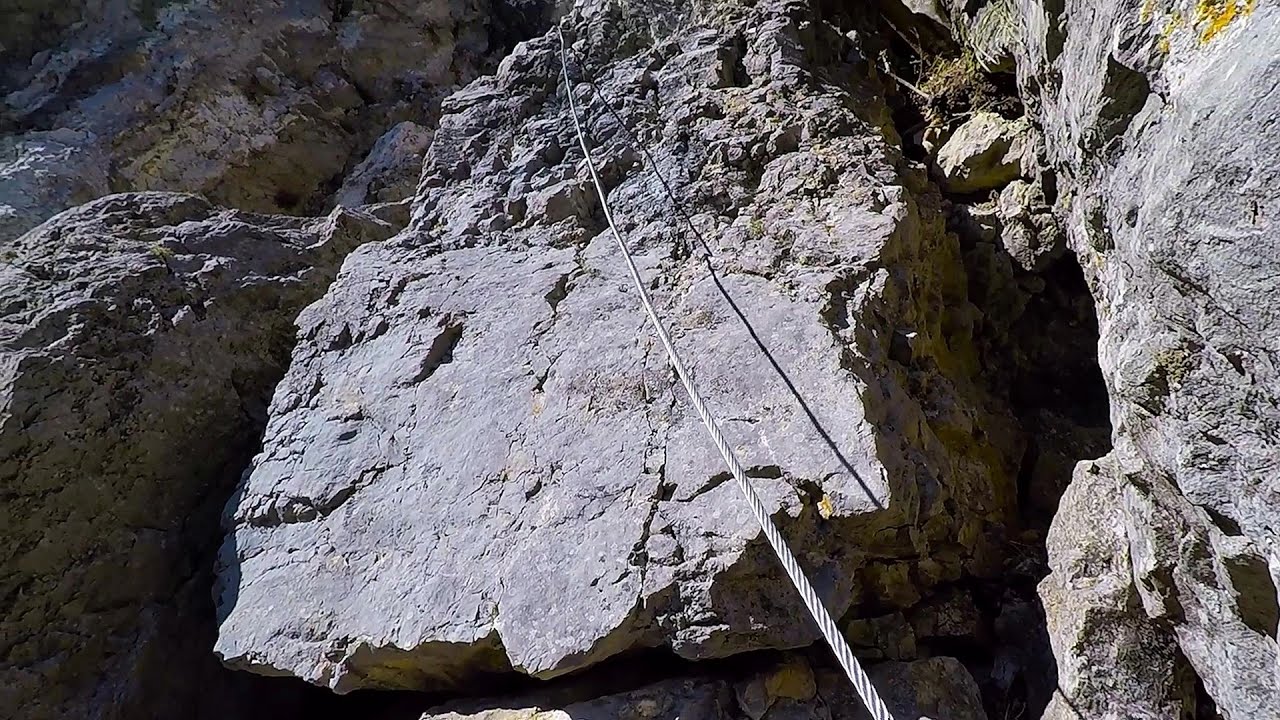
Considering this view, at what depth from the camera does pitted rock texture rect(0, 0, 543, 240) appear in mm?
7324

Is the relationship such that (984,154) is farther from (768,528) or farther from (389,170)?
(389,170)

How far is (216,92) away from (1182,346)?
30.5 feet

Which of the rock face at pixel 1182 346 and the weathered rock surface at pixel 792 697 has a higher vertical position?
the rock face at pixel 1182 346

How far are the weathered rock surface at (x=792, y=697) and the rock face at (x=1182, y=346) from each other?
1.12ft

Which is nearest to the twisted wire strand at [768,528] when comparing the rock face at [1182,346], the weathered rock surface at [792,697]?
the weathered rock surface at [792,697]

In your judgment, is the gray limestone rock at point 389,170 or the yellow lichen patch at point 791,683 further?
the gray limestone rock at point 389,170

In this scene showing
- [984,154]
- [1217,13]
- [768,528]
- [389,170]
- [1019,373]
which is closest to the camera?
[1217,13]

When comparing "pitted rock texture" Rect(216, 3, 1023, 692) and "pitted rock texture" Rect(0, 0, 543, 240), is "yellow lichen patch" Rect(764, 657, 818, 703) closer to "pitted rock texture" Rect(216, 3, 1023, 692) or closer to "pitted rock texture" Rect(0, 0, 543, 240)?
"pitted rock texture" Rect(216, 3, 1023, 692)

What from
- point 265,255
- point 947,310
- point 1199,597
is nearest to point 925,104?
point 947,310

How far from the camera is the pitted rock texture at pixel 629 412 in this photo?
101 inches

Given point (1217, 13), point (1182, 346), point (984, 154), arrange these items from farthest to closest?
point (984, 154) < point (1182, 346) < point (1217, 13)

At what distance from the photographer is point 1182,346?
2.01 meters

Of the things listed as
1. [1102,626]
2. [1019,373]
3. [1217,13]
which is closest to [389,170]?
[1019,373]

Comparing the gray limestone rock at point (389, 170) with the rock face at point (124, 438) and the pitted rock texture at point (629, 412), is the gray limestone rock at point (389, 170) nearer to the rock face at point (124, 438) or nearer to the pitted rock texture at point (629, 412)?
the rock face at point (124, 438)
